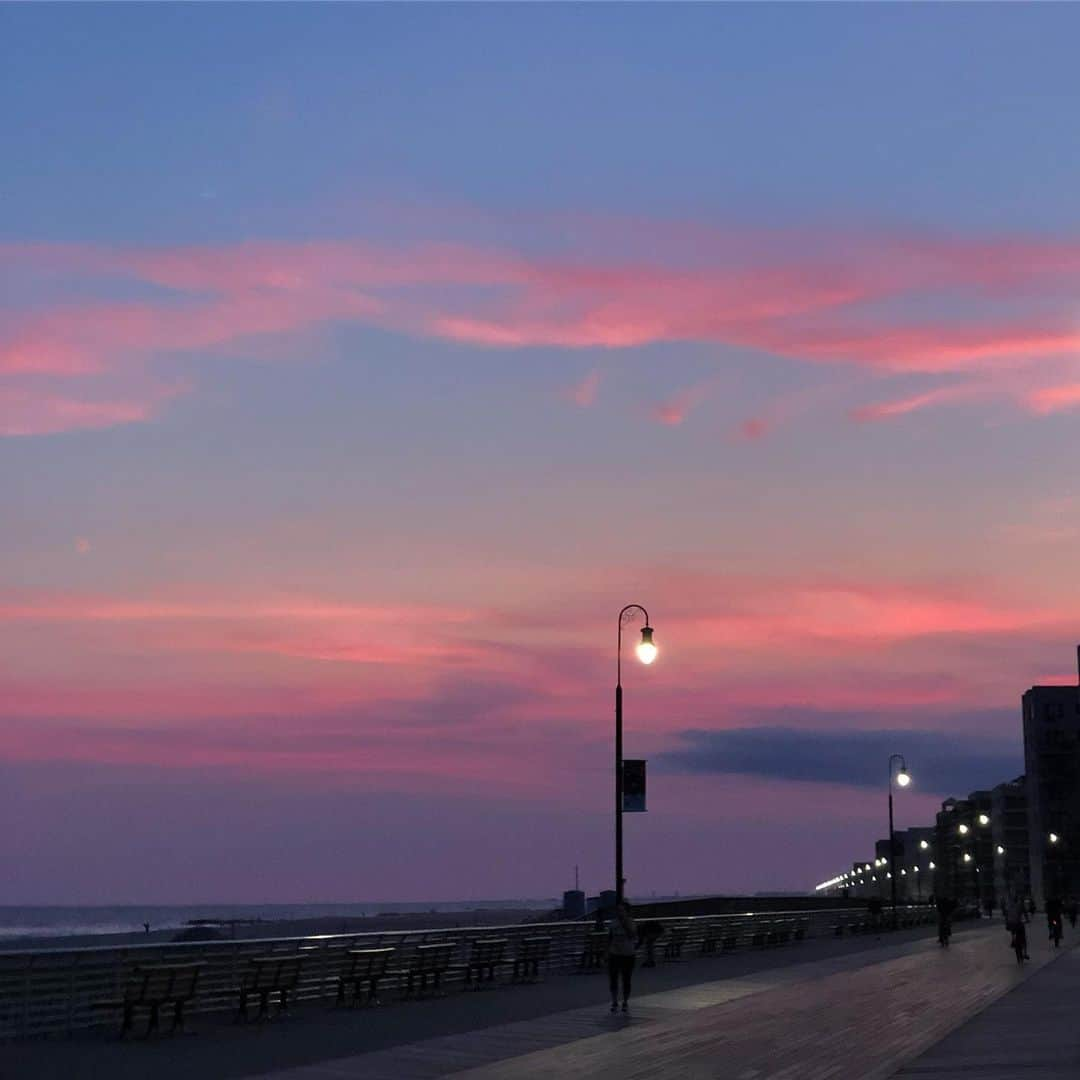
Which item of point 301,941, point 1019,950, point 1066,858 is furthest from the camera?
point 1066,858

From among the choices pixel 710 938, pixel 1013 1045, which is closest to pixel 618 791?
pixel 710 938

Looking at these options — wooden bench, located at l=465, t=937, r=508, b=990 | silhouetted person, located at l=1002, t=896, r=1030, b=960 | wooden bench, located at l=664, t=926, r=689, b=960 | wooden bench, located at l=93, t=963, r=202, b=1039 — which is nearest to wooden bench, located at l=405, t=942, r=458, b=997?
wooden bench, located at l=465, t=937, r=508, b=990

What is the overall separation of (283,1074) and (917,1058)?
753cm

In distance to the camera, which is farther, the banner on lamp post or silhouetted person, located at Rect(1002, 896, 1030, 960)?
silhouetted person, located at Rect(1002, 896, 1030, 960)

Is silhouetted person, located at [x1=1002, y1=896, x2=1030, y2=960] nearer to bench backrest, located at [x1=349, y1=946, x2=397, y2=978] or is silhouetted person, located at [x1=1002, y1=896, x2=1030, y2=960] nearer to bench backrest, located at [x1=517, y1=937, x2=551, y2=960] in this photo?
bench backrest, located at [x1=517, y1=937, x2=551, y2=960]

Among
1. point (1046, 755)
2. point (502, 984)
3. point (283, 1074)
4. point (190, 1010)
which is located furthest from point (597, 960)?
point (1046, 755)

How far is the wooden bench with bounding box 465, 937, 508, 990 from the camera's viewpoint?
31703 millimetres

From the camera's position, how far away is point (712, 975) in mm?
37281

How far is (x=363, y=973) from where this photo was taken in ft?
89.5

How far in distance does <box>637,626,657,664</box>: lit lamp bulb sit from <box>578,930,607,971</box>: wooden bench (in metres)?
7.82

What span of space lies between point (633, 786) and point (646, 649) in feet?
10.8

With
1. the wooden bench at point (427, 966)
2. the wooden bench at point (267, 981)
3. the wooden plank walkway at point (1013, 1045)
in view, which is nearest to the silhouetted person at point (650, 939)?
the wooden bench at point (427, 966)

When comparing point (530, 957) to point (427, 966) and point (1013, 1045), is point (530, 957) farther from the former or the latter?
point (1013, 1045)

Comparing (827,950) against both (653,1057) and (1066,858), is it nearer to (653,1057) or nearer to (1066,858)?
(653,1057)
